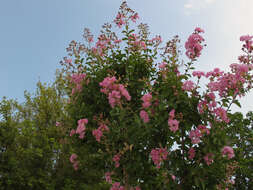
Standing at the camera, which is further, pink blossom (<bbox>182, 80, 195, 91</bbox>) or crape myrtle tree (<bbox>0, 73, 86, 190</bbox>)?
crape myrtle tree (<bbox>0, 73, 86, 190</bbox>)

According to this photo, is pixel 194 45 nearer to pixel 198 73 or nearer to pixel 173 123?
pixel 198 73

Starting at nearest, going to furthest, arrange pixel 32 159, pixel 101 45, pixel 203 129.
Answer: pixel 203 129, pixel 101 45, pixel 32 159

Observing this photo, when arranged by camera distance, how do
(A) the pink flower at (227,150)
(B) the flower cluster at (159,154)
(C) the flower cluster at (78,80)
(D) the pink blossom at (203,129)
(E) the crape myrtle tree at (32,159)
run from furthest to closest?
(E) the crape myrtle tree at (32,159), (C) the flower cluster at (78,80), (B) the flower cluster at (159,154), (D) the pink blossom at (203,129), (A) the pink flower at (227,150)

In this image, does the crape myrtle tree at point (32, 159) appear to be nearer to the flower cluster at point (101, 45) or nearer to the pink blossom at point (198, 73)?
the flower cluster at point (101, 45)

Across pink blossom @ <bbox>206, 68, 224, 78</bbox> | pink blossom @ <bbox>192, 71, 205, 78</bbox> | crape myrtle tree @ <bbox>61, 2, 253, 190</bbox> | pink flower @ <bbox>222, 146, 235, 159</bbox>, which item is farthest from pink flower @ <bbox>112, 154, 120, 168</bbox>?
pink blossom @ <bbox>206, 68, 224, 78</bbox>

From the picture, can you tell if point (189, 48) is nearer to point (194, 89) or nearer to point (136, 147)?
point (194, 89)

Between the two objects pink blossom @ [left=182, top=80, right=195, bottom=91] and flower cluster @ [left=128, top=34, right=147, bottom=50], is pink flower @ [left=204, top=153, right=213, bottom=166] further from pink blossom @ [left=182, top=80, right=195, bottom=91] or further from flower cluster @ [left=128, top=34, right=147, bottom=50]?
flower cluster @ [left=128, top=34, right=147, bottom=50]

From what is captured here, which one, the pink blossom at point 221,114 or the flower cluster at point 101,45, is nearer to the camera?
the pink blossom at point 221,114

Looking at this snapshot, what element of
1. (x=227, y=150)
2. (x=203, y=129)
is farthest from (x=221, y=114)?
(x=227, y=150)

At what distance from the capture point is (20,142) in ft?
39.4

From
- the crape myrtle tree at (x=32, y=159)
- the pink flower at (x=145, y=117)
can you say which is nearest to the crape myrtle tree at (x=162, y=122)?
the pink flower at (x=145, y=117)

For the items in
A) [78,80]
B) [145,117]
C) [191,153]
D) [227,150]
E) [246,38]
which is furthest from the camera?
[78,80]

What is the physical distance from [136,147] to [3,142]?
24.5 feet

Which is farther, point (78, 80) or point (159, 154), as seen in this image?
point (78, 80)
